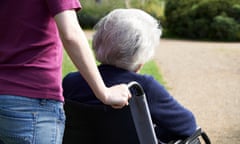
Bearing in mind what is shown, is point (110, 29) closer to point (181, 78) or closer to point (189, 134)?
point (189, 134)

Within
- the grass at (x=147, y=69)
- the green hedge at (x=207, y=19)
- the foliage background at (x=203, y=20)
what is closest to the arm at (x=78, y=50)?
the grass at (x=147, y=69)

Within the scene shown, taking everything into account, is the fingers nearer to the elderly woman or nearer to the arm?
the arm

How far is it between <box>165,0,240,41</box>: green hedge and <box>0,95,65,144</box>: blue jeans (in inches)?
577

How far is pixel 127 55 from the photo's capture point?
8.46 ft

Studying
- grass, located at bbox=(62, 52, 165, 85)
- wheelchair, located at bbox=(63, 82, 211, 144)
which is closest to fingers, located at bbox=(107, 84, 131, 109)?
wheelchair, located at bbox=(63, 82, 211, 144)

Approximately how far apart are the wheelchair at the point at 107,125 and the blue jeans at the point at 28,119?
55 centimetres

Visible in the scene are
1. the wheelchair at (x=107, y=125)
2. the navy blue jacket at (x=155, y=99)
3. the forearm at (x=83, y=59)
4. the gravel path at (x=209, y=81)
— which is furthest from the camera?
the gravel path at (x=209, y=81)

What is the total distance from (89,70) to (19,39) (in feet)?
0.95

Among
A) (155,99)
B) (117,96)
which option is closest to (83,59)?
(117,96)

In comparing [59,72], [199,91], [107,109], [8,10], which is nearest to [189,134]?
[107,109]

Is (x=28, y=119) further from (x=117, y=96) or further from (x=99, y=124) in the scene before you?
(x=99, y=124)

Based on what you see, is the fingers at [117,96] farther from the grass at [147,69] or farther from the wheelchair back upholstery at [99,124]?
the grass at [147,69]

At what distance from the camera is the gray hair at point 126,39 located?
8.35ft

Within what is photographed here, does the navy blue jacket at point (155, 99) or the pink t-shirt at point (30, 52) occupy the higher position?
the pink t-shirt at point (30, 52)
